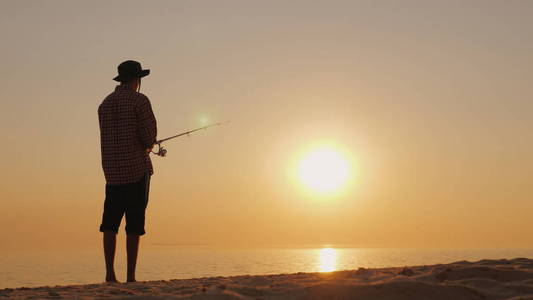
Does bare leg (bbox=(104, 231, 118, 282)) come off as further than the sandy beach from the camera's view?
Yes

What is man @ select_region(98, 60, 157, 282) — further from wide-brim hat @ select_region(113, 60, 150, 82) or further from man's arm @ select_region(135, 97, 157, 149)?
wide-brim hat @ select_region(113, 60, 150, 82)

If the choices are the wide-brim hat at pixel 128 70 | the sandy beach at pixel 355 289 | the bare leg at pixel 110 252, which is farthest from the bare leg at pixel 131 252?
the wide-brim hat at pixel 128 70

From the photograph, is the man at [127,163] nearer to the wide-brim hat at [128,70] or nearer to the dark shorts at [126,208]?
the dark shorts at [126,208]

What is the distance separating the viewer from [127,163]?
6.88 metres

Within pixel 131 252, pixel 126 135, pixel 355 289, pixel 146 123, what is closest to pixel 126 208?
pixel 131 252

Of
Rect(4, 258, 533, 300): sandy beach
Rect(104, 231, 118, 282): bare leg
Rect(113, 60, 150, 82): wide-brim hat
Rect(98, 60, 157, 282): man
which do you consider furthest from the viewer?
Rect(113, 60, 150, 82): wide-brim hat

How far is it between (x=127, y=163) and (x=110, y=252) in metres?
1.02

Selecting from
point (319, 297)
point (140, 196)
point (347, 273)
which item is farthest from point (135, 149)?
point (319, 297)

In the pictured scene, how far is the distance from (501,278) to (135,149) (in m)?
4.10

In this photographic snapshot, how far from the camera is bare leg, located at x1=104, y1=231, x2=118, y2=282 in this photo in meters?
6.73

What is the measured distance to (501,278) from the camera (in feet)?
16.8

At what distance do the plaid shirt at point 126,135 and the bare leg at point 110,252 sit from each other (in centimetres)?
61

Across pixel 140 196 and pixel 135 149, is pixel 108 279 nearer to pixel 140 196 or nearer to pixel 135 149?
pixel 140 196

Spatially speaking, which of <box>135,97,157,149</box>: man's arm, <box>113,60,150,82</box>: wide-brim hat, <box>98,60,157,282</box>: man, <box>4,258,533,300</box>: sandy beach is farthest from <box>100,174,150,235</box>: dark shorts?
<box>113,60,150,82</box>: wide-brim hat
